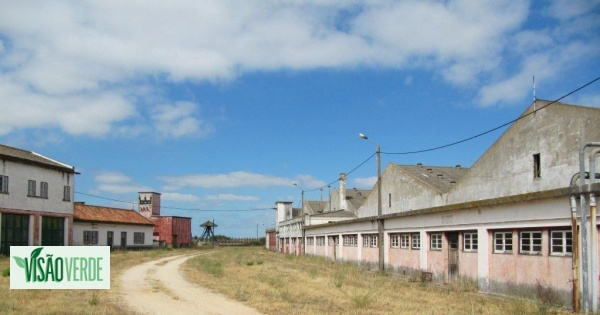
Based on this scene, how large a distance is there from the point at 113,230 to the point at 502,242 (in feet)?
146

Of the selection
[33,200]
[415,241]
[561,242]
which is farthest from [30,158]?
[561,242]

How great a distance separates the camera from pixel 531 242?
15953 mm

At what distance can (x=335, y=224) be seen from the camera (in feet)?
128

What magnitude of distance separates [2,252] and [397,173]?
1063 inches

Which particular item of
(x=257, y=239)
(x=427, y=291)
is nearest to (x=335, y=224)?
(x=427, y=291)

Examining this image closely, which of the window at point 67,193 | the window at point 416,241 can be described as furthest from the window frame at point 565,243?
the window at point 67,193

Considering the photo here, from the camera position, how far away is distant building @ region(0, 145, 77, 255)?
35.9 m

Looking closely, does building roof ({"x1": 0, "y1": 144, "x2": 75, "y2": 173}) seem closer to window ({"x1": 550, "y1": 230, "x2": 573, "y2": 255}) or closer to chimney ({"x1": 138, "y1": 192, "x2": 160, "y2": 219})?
chimney ({"x1": 138, "y1": 192, "x2": 160, "y2": 219})

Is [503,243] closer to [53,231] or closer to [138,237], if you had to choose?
[53,231]

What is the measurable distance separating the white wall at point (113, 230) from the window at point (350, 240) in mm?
24009

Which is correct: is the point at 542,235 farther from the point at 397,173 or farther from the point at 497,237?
the point at 397,173

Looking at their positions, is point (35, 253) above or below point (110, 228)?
above

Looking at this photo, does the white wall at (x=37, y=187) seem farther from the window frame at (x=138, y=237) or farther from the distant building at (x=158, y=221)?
the distant building at (x=158, y=221)

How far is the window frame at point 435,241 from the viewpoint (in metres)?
21.9
